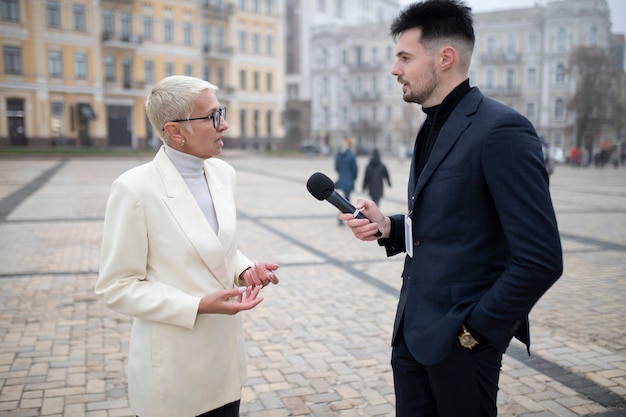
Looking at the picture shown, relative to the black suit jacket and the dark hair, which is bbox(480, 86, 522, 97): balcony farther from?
the black suit jacket

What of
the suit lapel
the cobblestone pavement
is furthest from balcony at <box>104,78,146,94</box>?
the suit lapel

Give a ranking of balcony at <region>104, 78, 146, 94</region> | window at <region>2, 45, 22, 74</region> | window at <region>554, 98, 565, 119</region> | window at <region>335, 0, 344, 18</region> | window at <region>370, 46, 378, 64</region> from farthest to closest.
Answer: window at <region>335, 0, 344, 18</region> → window at <region>370, 46, 378, 64</region> → window at <region>554, 98, 565, 119</region> → balcony at <region>104, 78, 146, 94</region> → window at <region>2, 45, 22, 74</region>

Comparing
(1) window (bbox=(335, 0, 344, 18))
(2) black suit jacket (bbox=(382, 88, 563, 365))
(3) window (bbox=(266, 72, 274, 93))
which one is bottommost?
(2) black suit jacket (bbox=(382, 88, 563, 365))

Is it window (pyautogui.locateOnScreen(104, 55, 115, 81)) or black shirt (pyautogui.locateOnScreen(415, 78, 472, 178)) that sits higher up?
window (pyautogui.locateOnScreen(104, 55, 115, 81))

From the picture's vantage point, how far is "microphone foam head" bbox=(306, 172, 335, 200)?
8.14 ft

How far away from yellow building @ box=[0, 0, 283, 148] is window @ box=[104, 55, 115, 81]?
85 millimetres

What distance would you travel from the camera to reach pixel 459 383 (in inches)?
82.6

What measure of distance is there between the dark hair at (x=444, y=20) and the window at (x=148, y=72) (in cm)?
4914

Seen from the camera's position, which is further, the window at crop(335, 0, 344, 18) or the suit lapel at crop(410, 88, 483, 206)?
the window at crop(335, 0, 344, 18)

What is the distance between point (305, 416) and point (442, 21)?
2684 millimetres

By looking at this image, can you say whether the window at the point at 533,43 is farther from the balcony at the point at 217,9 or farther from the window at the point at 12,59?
the window at the point at 12,59

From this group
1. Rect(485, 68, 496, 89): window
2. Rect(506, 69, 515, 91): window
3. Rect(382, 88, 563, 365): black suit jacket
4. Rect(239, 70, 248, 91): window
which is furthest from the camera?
Rect(485, 68, 496, 89): window

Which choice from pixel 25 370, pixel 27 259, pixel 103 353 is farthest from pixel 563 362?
pixel 27 259

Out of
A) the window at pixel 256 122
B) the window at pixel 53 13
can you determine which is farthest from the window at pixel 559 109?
the window at pixel 53 13
